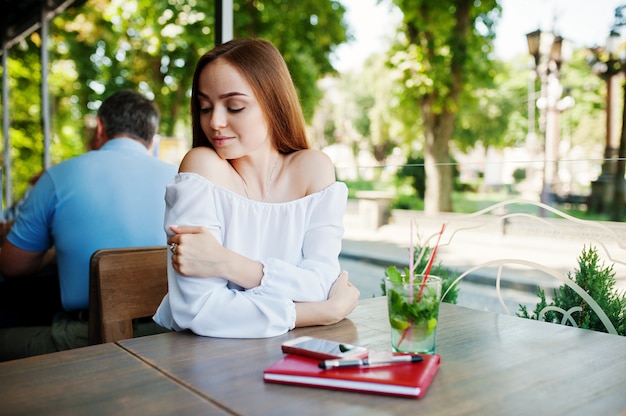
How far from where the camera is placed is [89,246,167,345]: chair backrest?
60.0 inches

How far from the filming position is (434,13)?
25.1 feet

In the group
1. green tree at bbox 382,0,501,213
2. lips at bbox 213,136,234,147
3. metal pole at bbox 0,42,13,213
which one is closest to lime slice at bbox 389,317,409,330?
lips at bbox 213,136,234,147

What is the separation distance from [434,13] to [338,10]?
4.51 feet

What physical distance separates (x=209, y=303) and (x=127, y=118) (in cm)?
154

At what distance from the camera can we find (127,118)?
2.43 m

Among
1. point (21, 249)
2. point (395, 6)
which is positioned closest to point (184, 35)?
point (395, 6)

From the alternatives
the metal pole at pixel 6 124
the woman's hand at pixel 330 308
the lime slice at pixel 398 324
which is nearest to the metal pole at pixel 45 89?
the metal pole at pixel 6 124

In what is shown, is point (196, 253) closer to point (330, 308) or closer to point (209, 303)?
point (209, 303)

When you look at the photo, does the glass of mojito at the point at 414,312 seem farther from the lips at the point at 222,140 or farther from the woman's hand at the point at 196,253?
the lips at the point at 222,140

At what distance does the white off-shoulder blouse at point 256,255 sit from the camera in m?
1.15

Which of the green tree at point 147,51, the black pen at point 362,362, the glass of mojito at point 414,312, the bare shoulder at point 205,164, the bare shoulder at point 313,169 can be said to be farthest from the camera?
the green tree at point 147,51

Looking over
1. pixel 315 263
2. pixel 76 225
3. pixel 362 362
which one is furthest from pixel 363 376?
pixel 76 225

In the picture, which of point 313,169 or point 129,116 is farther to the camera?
point 129,116

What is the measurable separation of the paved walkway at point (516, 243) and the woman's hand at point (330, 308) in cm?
59
